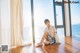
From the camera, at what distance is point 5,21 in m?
4.19

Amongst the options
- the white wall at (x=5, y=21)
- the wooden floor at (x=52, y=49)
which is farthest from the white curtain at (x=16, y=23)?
the wooden floor at (x=52, y=49)

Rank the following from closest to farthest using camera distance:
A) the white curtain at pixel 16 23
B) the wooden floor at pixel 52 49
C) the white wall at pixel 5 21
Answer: the wooden floor at pixel 52 49
the white wall at pixel 5 21
the white curtain at pixel 16 23

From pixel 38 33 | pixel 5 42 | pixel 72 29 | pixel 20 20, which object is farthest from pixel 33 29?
pixel 72 29

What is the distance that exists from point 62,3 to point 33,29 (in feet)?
6.02

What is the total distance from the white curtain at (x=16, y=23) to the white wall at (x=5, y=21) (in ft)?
0.44

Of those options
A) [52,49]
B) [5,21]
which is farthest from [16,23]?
[52,49]

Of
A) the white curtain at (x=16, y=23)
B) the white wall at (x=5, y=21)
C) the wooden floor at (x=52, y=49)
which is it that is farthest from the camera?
the white curtain at (x=16, y=23)

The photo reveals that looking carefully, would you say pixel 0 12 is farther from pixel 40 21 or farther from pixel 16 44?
pixel 40 21

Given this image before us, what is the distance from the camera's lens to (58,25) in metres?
5.98

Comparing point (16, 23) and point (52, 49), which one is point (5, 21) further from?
point (52, 49)

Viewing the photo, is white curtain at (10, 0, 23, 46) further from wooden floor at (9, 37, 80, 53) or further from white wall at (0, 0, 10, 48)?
wooden floor at (9, 37, 80, 53)

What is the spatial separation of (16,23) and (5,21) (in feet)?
1.26

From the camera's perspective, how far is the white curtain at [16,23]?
4344 millimetres

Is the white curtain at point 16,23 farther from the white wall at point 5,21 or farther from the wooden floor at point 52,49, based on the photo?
Answer: the wooden floor at point 52,49
